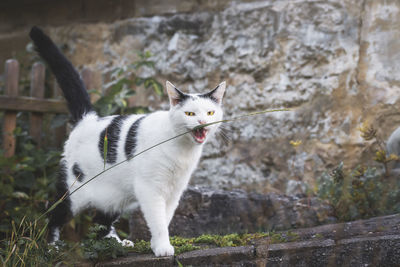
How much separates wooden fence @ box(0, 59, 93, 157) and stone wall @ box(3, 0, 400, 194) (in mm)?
1048

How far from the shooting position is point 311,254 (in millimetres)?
2291

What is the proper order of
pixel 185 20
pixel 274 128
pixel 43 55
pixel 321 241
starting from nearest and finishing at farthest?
pixel 321 241
pixel 43 55
pixel 274 128
pixel 185 20

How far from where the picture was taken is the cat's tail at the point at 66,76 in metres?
3.17

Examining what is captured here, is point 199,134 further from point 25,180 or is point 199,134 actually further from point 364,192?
point 25,180

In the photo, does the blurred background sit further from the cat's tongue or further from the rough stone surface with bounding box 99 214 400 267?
the cat's tongue

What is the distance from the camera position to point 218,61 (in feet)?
15.2

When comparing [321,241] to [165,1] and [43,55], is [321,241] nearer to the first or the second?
[43,55]

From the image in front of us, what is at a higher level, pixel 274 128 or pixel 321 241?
pixel 274 128

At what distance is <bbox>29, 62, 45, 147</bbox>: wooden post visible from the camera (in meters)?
4.67

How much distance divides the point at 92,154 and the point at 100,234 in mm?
596

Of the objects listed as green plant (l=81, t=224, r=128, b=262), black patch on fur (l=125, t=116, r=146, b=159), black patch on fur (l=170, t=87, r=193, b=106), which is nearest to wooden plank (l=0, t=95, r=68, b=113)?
black patch on fur (l=125, t=116, r=146, b=159)

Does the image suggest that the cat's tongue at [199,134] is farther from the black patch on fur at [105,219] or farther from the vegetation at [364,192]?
the vegetation at [364,192]

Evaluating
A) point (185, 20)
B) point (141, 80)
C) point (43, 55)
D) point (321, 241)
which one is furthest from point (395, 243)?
point (185, 20)

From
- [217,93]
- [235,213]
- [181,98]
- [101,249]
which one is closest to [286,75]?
[235,213]
